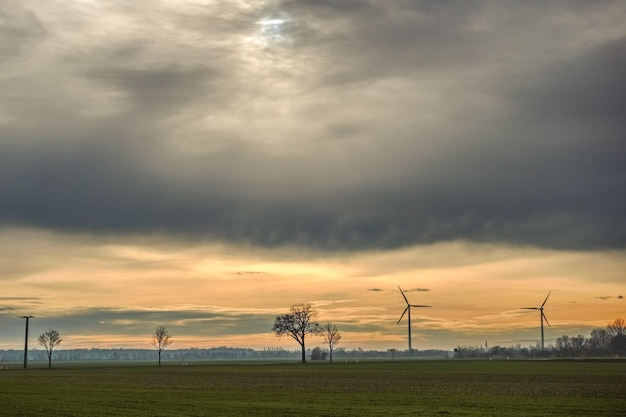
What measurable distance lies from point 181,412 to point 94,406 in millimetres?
9396

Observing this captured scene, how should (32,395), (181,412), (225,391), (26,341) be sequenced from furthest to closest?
(26,341) → (225,391) → (32,395) → (181,412)

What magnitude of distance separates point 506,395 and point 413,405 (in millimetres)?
12686

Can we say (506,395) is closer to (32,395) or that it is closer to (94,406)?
(94,406)

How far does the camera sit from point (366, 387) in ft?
251

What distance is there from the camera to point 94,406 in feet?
181

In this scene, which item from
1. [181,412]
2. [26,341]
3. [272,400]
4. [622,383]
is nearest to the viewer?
[181,412]

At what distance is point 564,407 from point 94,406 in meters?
33.9

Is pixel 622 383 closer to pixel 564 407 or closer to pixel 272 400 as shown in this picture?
pixel 564 407

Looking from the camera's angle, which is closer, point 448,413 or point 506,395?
point 448,413

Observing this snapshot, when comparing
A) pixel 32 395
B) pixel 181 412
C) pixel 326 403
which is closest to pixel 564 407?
pixel 326 403

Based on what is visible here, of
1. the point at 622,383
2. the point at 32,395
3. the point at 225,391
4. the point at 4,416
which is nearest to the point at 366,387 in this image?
the point at 225,391

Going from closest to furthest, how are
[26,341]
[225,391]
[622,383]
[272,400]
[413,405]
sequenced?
[413,405], [272,400], [225,391], [622,383], [26,341]

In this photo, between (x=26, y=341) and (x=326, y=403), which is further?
(x=26, y=341)

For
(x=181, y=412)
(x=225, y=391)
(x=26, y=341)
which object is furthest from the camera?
(x=26, y=341)
